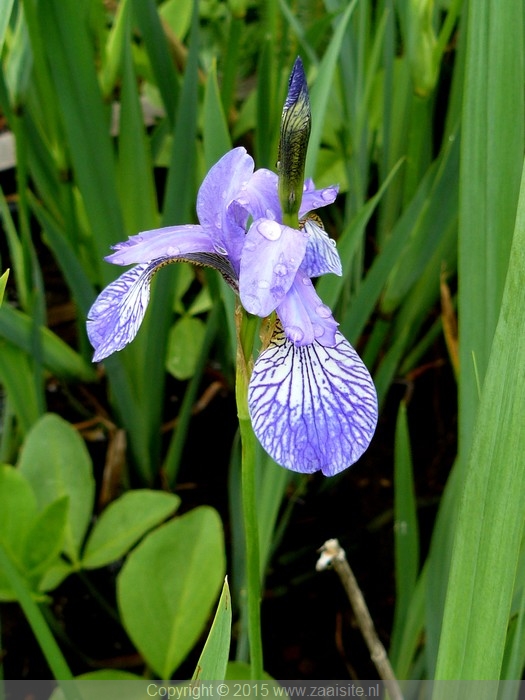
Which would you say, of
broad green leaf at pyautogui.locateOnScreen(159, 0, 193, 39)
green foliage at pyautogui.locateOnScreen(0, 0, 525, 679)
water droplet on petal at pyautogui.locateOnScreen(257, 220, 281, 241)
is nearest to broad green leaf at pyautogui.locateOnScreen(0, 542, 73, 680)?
green foliage at pyautogui.locateOnScreen(0, 0, 525, 679)

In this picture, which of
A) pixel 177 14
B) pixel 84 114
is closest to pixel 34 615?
pixel 84 114

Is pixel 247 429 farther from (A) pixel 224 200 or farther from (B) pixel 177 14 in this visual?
(B) pixel 177 14

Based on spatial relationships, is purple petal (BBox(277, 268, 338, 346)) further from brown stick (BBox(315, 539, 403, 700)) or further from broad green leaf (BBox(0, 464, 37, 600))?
broad green leaf (BBox(0, 464, 37, 600))

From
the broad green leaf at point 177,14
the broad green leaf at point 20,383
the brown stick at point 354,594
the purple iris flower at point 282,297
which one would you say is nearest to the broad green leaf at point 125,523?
the broad green leaf at point 20,383

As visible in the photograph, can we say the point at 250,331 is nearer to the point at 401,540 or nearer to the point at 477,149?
the point at 477,149

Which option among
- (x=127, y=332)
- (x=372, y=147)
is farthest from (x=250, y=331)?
(x=372, y=147)
